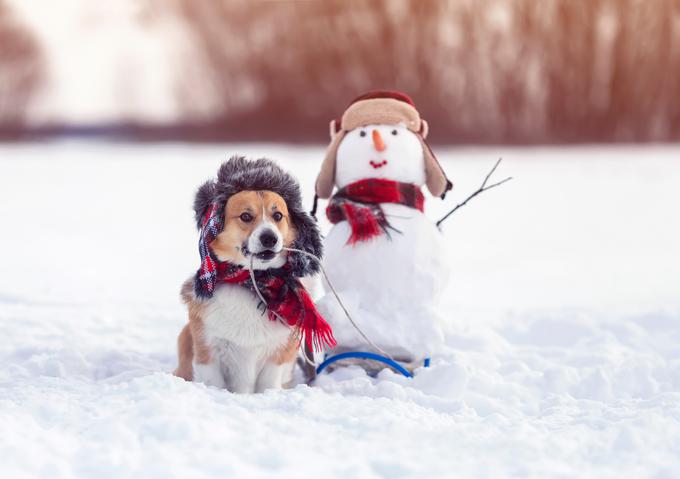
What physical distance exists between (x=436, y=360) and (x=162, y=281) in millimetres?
2860

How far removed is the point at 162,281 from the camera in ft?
18.6

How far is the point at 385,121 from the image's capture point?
3.43 metres

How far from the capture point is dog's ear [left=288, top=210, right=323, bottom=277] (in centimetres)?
284

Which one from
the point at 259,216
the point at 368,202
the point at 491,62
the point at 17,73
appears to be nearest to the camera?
the point at 259,216

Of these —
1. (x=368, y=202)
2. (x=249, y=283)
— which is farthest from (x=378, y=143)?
(x=249, y=283)

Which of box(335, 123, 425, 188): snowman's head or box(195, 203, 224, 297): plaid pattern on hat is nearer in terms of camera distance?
box(195, 203, 224, 297): plaid pattern on hat

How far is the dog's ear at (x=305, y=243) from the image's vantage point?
9.33ft

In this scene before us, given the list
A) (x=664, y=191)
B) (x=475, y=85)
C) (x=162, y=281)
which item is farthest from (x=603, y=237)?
(x=162, y=281)

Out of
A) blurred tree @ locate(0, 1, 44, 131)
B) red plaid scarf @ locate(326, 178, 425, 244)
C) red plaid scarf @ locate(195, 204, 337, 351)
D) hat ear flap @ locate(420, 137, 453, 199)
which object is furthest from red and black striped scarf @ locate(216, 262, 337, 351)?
blurred tree @ locate(0, 1, 44, 131)

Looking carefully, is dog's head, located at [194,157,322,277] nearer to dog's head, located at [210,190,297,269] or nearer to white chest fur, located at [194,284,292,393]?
dog's head, located at [210,190,297,269]

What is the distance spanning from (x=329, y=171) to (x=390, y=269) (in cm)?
60

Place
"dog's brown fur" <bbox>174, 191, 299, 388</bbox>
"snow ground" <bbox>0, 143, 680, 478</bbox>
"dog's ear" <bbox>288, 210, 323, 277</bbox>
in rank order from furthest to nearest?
"dog's ear" <bbox>288, 210, 323, 277</bbox> < "dog's brown fur" <bbox>174, 191, 299, 388</bbox> < "snow ground" <bbox>0, 143, 680, 478</bbox>

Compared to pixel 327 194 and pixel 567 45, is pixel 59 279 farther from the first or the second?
pixel 567 45

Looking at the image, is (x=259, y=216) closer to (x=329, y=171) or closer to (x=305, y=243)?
(x=305, y=243)
